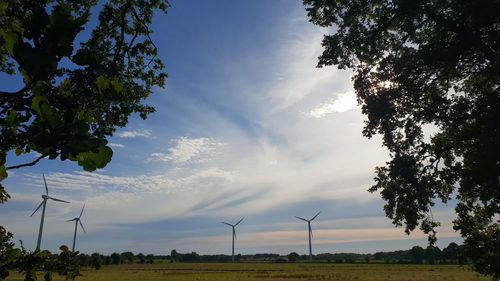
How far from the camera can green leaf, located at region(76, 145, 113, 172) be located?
2188 millimetres

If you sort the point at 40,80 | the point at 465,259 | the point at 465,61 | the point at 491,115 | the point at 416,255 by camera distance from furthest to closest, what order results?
the point at 416,255
the point at 465,61
the point at 465,259
the point at 491,115
the point at 40,80

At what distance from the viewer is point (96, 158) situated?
87.0 inches

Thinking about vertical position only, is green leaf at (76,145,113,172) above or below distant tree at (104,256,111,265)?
below

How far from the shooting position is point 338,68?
70.4 feet

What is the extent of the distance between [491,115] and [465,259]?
551 cm

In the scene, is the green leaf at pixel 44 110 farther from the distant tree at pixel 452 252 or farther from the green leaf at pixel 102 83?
the distant tree at pixel 452 252

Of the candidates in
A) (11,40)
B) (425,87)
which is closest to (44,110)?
(11,40)

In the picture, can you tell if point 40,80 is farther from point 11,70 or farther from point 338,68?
point 338,68

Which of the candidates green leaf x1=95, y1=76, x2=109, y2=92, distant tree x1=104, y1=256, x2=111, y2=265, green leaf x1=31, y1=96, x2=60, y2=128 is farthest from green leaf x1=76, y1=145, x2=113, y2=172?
distant tree x1=104, y1=256, x2=111, y2=265

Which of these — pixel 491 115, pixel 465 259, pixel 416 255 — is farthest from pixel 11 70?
pixel 416 255

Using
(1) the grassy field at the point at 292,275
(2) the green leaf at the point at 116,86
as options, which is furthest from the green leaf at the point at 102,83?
(1) the grassy field at the point at 292,275

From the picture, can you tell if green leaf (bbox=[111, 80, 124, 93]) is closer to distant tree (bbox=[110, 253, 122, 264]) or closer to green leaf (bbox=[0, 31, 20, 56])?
green leaf (bbox=[0, 31, 20, 56])

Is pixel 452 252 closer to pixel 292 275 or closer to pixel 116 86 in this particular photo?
pixel 116 86

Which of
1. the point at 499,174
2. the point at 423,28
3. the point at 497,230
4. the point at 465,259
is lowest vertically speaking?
the point at 465,259
